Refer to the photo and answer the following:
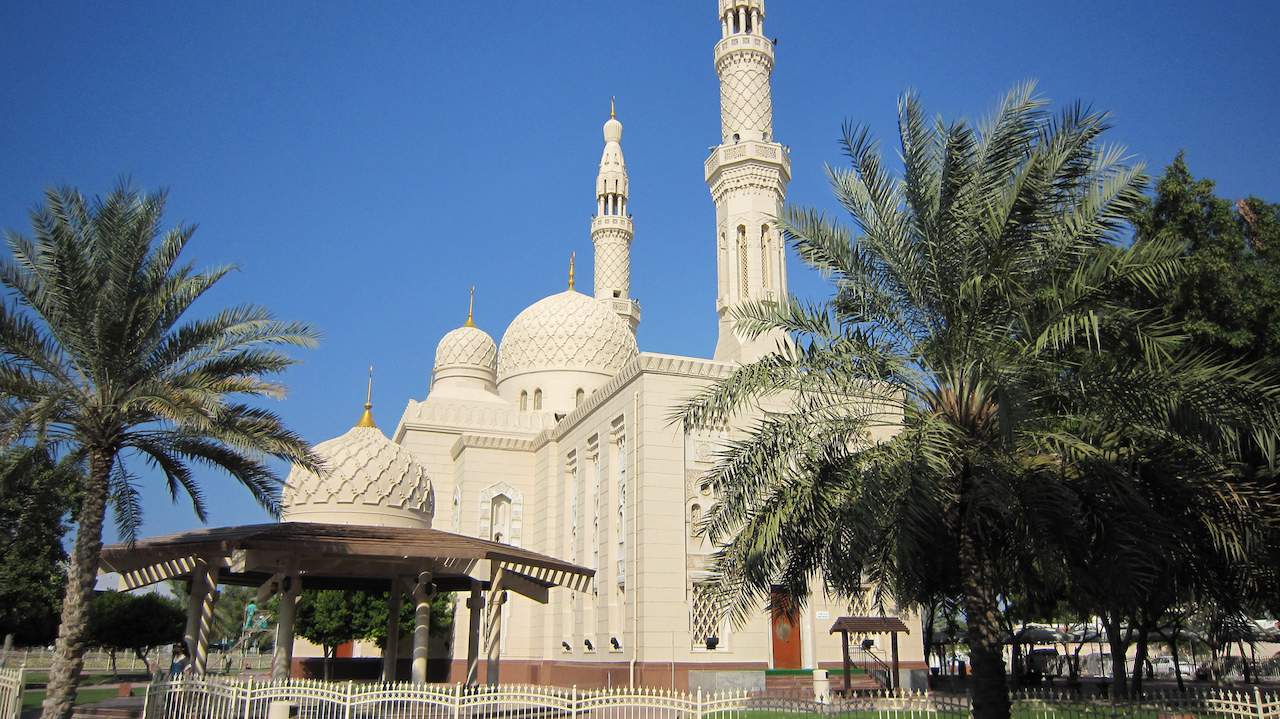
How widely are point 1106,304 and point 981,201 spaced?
1682 mm

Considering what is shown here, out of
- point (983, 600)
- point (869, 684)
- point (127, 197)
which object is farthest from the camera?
point (869, 684)

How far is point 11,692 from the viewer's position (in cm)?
1259

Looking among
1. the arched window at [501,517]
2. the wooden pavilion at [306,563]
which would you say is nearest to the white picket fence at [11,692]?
the wooden pavilion at [306,563]

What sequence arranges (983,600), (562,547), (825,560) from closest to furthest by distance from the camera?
(983,600)
(825,560)
(562,547)

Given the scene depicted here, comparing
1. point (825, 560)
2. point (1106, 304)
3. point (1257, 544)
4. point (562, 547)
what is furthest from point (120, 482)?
point (562, 547)

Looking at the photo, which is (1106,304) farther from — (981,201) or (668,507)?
(668,507)

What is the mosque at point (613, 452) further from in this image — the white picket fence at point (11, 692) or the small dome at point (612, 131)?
the white picket fence at point (11, 692)

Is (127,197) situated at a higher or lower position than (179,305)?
higher

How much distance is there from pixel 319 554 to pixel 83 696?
15.8m

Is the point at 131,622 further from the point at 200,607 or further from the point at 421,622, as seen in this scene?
the point at 421,622

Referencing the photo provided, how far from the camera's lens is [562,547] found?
90.2ft

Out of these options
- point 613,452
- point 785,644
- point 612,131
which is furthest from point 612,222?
point 785,644

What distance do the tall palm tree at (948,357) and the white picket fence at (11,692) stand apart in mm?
9546

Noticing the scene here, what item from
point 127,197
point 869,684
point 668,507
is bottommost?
point 869,684
